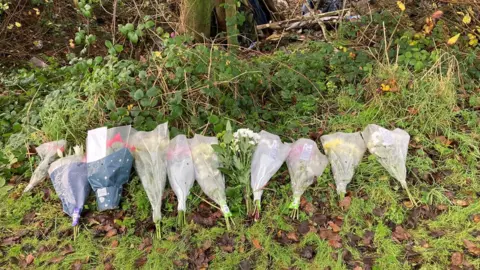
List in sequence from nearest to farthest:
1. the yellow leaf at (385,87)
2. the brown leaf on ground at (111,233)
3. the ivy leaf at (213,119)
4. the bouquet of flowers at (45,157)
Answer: the brown leaf on ground at (111,233), the bouquet of flowers at (45,157), the ivy leaf at (213,119), the yellow leaf at (385,87)

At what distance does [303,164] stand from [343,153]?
328mm

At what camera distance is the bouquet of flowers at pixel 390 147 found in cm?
265

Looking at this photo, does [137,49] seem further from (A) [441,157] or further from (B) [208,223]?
(A) [441,157]

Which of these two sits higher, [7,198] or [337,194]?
[7,198]

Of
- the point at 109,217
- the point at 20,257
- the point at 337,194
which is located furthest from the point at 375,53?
the point at 20,257

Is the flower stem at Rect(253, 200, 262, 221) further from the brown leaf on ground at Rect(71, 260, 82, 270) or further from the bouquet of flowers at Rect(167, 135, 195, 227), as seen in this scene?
the brown leaf on ground at Rect(71, 260, 82, 270)

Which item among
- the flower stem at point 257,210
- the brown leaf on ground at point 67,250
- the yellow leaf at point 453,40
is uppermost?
the yellow leaf at point 453,40

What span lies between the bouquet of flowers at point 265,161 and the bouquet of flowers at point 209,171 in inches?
8.5

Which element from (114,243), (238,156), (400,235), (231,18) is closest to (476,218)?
(400,235)

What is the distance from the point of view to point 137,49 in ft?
12.9

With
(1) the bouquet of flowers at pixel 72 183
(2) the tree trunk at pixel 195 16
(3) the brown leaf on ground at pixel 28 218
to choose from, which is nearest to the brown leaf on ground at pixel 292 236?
(1) the bouquet of flowers at pixel 72 183

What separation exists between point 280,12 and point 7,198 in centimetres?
386

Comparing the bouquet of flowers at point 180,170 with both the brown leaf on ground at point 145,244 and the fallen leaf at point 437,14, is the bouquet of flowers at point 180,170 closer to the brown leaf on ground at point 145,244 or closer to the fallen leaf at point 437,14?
the brown leaf on ground at point 145,244

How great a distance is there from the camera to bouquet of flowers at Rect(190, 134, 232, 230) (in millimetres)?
2520
